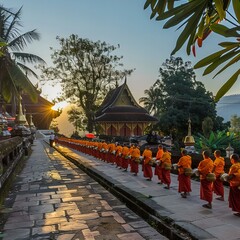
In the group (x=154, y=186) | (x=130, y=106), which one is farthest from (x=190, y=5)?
(x=130, y=106)

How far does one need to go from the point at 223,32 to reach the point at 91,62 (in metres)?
42.9

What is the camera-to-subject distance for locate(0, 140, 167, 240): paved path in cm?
556

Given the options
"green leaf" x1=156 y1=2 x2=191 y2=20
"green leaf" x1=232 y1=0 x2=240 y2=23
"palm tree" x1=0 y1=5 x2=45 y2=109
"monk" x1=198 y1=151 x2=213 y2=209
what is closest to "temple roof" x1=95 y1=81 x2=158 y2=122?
"palm tree" x1=0 y1=5 x2=45 y2=109

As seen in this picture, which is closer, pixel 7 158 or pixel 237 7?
pixel 237 7

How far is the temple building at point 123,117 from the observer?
138ft

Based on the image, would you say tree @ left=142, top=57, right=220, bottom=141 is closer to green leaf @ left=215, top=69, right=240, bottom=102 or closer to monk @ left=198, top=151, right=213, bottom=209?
monk @ left=198, top=151, right=213, bottom=209

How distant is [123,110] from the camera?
4303 cm

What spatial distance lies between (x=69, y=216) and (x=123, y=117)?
1400 inches

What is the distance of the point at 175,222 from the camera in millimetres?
5836

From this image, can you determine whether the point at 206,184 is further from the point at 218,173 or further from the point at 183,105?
the point at 183,105

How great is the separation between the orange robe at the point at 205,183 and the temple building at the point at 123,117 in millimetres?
34148

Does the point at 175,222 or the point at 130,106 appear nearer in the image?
the point at 175,222

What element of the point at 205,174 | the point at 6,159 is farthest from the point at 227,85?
the point at 6,159

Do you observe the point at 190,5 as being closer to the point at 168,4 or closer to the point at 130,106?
the point at 168,4
